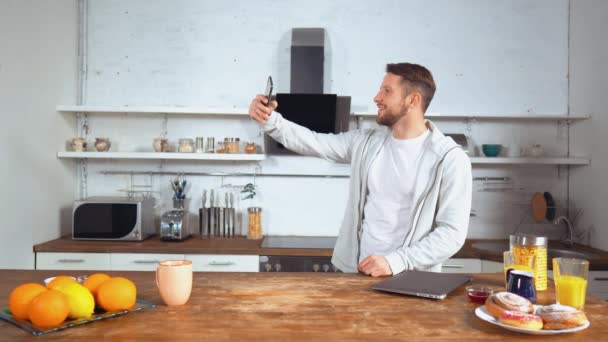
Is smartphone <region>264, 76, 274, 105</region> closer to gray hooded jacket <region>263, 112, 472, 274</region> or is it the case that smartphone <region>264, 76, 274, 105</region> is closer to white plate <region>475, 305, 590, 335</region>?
gray hooded jacket <region>263, 112, 472, 274</region>

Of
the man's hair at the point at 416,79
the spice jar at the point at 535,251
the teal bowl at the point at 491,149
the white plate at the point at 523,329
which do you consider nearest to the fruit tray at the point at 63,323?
the white plate at the point at 523,329

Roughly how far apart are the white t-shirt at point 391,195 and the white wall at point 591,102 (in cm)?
191

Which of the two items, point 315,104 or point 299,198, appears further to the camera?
point 299,198

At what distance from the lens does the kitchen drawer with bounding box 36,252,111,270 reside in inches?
126

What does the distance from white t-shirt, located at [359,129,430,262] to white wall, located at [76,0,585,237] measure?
169 cm

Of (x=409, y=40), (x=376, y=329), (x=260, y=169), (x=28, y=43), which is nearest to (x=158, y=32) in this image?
(x=28, y=43)

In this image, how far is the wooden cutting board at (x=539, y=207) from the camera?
3680 mm

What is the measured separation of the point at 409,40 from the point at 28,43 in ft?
8.26

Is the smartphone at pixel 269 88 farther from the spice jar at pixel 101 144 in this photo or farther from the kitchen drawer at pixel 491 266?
the spice jar at pixel 101 144

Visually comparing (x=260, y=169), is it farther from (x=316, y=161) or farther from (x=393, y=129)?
(x=393, y=129)

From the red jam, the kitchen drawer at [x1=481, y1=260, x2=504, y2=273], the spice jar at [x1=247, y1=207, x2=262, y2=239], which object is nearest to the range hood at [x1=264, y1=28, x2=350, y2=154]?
the spice jar at [x1=247, y1=207, x2=262, y2=239]

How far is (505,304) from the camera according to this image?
1.19 meters

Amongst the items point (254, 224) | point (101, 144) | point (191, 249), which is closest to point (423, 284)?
point (191, 249)

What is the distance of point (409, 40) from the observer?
12.8 ft
